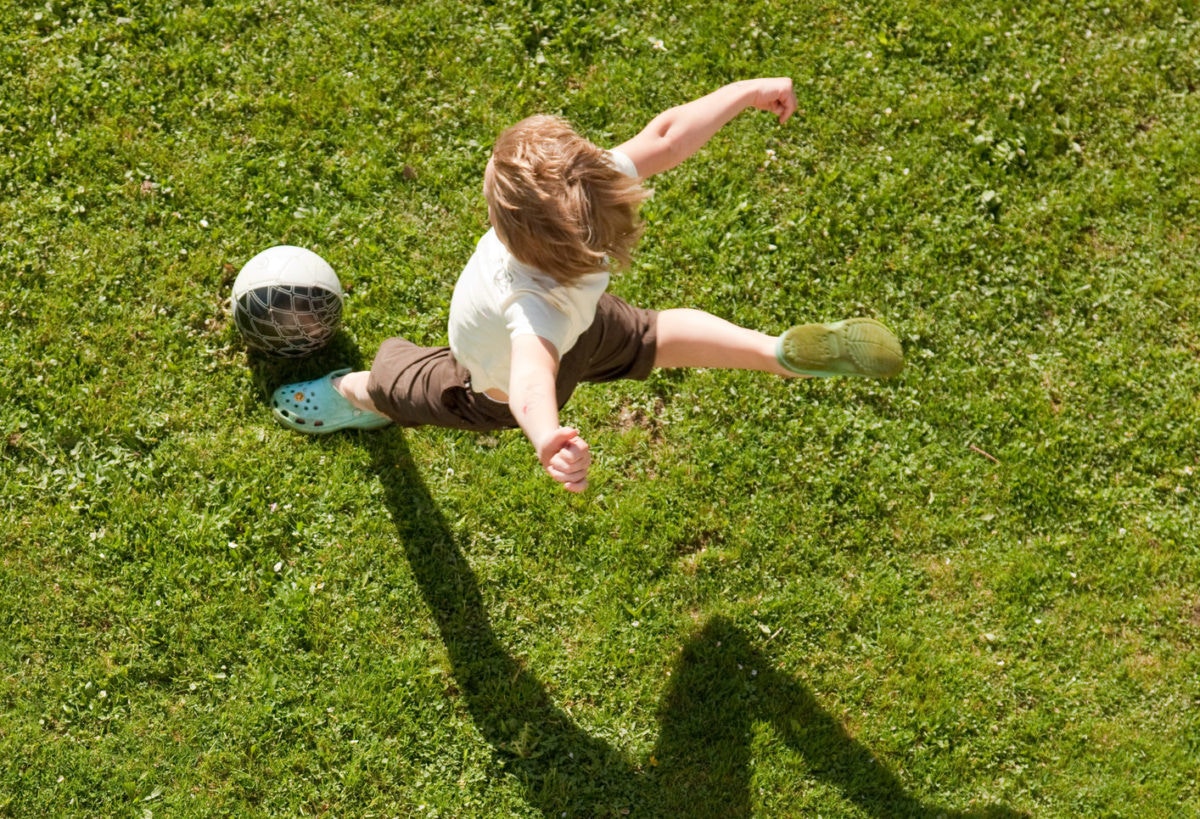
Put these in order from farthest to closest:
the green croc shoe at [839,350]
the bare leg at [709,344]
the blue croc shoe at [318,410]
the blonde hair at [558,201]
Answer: the blue croc shoe at [318,410], the bare leg at [709,344], the green croc shoe at [839,350], the blonde hair at [558,201]

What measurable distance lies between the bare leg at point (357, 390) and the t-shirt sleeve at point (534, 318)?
159 cm

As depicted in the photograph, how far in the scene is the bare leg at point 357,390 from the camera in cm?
552

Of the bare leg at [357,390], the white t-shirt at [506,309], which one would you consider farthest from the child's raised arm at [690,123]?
the bare leg at [357,390]

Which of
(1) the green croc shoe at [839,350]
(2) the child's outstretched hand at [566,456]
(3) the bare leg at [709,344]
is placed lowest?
(3) the bare leg at [709,344]

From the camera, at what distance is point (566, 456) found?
371 cm

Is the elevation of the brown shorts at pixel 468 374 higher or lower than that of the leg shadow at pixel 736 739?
higher

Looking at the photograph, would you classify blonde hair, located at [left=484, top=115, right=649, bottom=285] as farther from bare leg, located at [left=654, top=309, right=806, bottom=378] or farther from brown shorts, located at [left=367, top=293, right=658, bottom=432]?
bare leg, located at [left=654, top=309, right=806, bottom=378]

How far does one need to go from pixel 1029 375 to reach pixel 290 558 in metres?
4.26

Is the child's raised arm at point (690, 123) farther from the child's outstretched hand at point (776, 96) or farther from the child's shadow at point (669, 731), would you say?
the child's shadow at point (669, 731)

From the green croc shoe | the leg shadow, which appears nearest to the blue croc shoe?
the leg shadow

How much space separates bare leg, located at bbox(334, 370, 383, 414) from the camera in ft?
18.1

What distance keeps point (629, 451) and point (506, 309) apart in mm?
2016

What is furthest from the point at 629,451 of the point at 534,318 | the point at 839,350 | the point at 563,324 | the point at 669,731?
the point at 534,318

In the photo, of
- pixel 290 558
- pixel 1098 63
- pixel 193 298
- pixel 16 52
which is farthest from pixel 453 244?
pixel 1098 63
